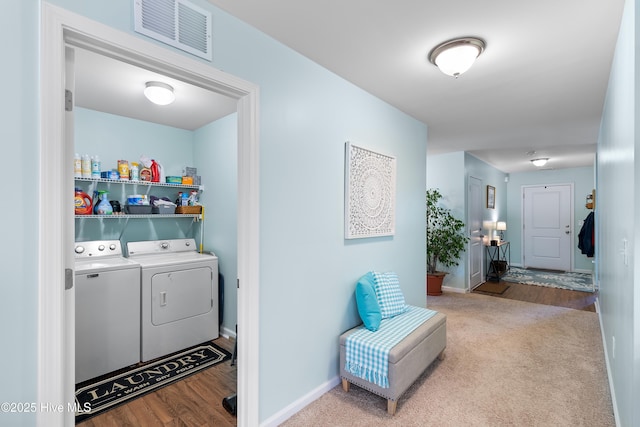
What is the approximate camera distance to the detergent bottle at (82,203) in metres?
2.81

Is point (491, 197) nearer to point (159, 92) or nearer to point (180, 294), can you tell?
point (180, 294)

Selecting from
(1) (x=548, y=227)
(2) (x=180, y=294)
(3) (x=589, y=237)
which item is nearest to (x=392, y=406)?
(2) (x=180, y=294)

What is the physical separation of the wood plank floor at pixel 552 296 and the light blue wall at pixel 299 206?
11.6 feet

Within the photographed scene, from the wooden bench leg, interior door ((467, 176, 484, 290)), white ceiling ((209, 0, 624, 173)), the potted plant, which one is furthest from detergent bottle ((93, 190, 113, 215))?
interior door ((467, 176, 484, 290))

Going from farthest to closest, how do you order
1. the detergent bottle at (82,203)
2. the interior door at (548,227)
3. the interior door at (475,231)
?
the interior door at (548,227)
the interior door at (475,231)
the detergent bottle at (82,203)

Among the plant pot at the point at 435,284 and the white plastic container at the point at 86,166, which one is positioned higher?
the white plastic container at the point at 86,166

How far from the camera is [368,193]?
270cm

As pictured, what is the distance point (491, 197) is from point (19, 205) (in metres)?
7.20

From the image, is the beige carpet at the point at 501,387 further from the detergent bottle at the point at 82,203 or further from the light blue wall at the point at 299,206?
the detergent bottle at the point at 82,203

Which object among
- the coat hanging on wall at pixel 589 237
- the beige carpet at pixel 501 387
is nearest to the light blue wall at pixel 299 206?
the beige carpet at pixel 501 387

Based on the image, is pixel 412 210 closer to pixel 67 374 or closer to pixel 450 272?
pixel 450 272

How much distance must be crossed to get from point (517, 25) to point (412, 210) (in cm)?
199

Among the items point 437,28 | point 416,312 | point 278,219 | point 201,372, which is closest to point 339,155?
point 278,219

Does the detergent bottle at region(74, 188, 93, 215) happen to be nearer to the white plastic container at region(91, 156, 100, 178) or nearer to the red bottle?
the white plastic container at region(91, 156, 100, 178)
